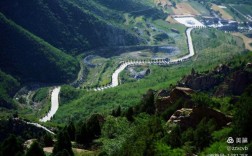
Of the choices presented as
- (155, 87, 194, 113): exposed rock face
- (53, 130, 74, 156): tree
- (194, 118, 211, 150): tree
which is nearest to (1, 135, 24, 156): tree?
(53, 130, 74, 156): tree

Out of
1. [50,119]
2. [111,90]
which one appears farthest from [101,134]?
[111,90]

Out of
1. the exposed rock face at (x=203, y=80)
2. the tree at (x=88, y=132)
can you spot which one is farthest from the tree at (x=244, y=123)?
the exposed rock face at (x=203, y=80)

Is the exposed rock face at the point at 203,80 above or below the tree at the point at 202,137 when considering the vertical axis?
above

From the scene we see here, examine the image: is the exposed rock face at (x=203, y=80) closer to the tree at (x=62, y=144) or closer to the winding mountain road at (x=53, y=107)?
the winding mountain road at (x=53, y=107)

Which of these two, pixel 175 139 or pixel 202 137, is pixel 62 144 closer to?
pixel 175 139

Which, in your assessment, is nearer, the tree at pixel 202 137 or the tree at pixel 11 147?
the tree at pixel 202 137

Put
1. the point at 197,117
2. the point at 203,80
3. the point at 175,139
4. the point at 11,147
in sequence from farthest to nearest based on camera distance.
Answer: the point at 203,80 < the point at 197,117 < the point at 11,147 < the point at 175,139

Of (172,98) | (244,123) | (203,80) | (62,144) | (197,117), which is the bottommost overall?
(62,144)

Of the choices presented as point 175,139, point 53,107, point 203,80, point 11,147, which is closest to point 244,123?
point 175,139

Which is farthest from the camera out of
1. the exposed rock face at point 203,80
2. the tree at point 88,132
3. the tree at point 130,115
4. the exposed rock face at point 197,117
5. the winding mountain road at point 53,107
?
the winding mountain road at point 53,107

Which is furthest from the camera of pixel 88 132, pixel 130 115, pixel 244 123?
pixel 130 115

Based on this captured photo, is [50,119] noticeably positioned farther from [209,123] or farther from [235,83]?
[209,123]

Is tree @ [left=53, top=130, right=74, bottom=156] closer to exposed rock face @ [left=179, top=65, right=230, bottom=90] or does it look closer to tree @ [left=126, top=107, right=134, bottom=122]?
tree @ [left=126, top=107, right=134, bottom=122]
